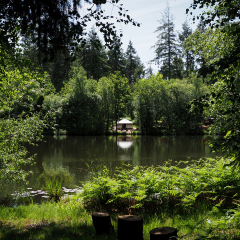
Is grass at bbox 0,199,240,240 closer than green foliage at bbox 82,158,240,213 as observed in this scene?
Yes

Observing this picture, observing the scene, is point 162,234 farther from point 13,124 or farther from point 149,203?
point 13,124

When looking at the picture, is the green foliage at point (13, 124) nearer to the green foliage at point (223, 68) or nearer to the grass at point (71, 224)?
the grass at point (71, 224)

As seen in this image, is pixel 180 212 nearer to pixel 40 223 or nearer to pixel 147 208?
pixel 147 208

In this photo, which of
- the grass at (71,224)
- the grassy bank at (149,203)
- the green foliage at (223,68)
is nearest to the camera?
the green foliage at (223,68)

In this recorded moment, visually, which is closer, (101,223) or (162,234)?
(162,234)

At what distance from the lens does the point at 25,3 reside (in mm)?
2986

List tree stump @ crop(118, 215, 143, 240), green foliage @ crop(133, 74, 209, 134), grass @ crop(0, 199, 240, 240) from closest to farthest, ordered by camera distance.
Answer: tree stump @ crop(118, 215, 143, 240)
grass @ crop(0, 199, 240, 240)
green foliage @ crop(133, 74, 209, 134)

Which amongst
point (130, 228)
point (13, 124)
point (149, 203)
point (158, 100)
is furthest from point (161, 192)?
point (158, 100)

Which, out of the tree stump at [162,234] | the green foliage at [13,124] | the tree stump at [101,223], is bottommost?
the tree stump at [101,223]

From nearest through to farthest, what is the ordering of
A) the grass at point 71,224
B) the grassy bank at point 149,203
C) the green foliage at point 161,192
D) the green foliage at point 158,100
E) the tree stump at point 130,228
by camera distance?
1. the tree stump at point 130,228
2. the grass at point 71,224
3. the grassy bank at point 149,203
4. the green foliage at point 161,192
5. the green foliage at point 158,100

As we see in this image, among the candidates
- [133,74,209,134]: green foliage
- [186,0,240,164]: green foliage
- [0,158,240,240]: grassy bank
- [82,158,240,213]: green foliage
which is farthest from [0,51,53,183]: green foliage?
[133,74,209,134]: green foliage

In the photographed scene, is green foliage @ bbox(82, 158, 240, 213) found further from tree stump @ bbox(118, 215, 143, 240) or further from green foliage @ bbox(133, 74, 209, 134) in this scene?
green foliage @ bbox(133, 74, 209, 134)

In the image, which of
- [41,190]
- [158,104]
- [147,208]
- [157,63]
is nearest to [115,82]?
[158,104]

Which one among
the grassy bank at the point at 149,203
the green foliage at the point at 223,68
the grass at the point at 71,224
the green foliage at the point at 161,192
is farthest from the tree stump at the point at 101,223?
the green foliage at the point at 223,68
